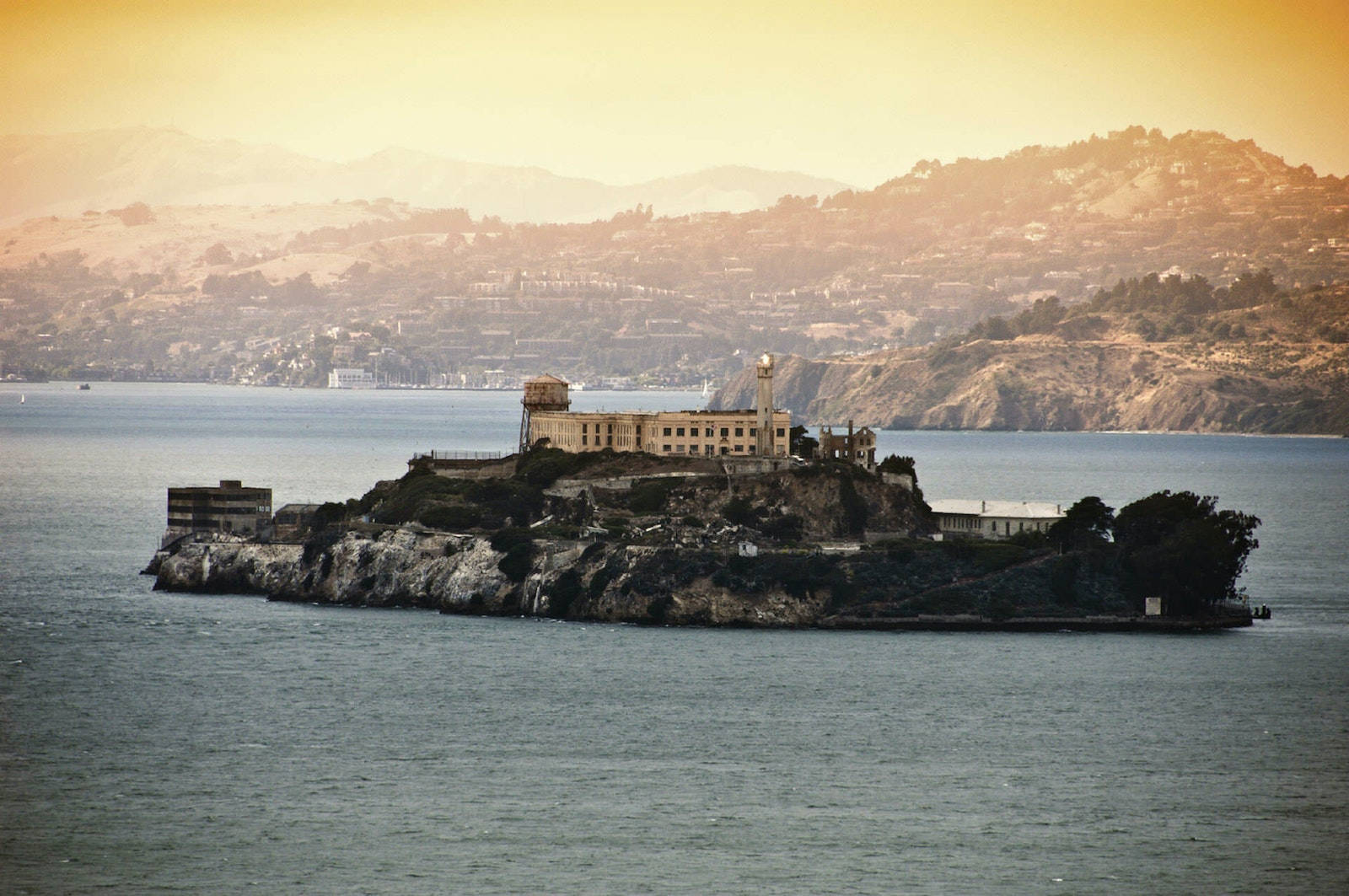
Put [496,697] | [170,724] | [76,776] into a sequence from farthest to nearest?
[496,697] < [170,724] < [76,776]

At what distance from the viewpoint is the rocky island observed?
80.1 metres

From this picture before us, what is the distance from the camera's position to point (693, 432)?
322 ft

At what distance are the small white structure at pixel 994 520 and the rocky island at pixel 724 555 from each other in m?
1.46

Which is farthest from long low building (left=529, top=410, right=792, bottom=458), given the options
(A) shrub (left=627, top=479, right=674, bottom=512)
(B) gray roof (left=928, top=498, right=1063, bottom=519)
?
(B) gray roof (left=928, top=498, right=1063, bottom=519)

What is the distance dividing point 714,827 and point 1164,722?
61.3 feet

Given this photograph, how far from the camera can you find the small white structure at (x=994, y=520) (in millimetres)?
93625

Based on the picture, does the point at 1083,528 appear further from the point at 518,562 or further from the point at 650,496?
the point at 518,562

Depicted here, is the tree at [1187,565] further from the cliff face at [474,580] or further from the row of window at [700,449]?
the row of window at [700,449]

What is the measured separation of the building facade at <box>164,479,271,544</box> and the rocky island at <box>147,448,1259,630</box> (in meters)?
3.27

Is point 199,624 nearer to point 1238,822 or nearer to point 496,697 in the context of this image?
Answer: point 496,697

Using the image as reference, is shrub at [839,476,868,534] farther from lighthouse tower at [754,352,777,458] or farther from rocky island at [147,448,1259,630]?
lighthouse tower at [754,352,777,458]

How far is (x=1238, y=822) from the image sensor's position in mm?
50000

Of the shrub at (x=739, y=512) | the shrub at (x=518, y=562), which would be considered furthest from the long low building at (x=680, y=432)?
the shrub at (x=518, y=562)

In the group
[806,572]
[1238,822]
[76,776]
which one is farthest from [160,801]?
[806,572]
